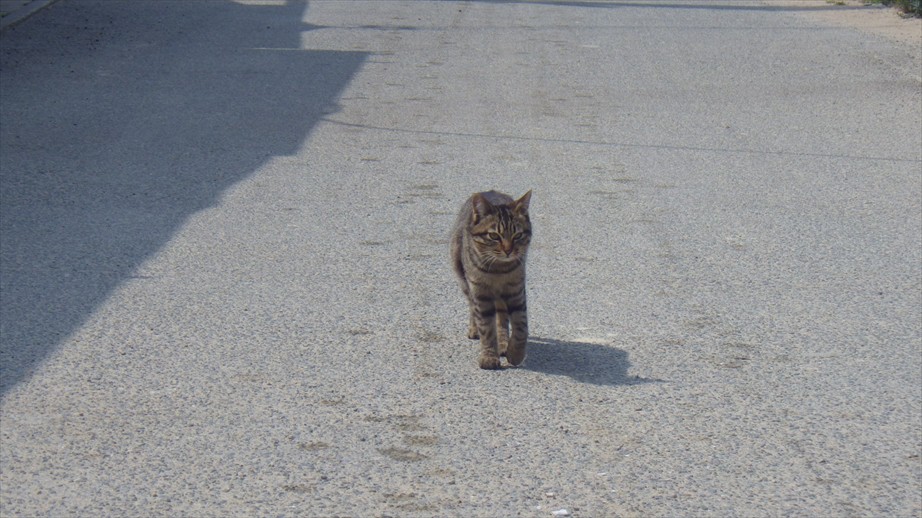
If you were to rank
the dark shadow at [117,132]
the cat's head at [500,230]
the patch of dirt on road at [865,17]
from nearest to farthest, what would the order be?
the cat's head at [500,230], the dark shadow at [117,132], the patch of dirt on road at [865,17]

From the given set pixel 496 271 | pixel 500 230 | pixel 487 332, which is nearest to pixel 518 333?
pixel 487 332

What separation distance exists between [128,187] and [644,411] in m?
5.03

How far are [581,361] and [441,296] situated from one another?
3.81 ft

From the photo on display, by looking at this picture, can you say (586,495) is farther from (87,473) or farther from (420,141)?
(420,141)

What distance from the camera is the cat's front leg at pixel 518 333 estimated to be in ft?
17.7

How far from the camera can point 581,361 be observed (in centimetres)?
557

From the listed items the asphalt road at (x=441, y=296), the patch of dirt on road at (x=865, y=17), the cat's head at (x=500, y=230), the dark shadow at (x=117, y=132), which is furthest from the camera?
the patch of dirt on road at (x=865, y=17)

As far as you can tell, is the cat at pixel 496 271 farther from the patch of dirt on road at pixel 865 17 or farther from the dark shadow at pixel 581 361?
the patch of dirt on road at pixel 865 17

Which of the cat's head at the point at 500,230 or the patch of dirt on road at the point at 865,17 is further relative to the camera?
the patch of dirt on road at the point at 865,17

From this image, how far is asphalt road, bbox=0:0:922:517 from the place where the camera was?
4375 mm

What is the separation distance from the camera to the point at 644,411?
16.3ft

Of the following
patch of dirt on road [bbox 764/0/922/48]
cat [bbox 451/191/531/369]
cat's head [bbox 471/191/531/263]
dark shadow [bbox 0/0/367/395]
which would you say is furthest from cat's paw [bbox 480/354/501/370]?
patch of dirt on road [bbox 764/0/922/48]

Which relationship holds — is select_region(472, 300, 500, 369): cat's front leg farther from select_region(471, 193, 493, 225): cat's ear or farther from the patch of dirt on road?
the patch of dirt on road

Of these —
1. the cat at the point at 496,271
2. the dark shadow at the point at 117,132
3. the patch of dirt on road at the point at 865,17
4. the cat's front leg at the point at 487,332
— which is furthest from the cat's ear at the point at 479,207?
the patch of dirt on road at the point at 865,17
